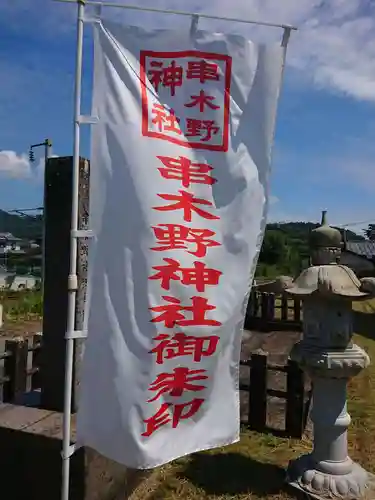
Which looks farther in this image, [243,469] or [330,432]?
[243,469]

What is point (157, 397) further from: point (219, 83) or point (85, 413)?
point (219, 83)

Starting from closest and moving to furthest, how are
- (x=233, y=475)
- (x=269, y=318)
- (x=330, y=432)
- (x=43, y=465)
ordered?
(x=43, y=465) < (x=330, y=432) < (x=233, y=475) < (x=269, y=318)

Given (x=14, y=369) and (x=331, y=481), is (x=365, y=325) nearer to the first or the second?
(x=331, y=481)

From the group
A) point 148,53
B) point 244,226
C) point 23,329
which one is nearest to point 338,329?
point 244,226

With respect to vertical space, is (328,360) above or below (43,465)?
above

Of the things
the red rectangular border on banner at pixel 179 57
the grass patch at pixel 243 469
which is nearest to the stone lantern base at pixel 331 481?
the grass patch at pixel 243 469

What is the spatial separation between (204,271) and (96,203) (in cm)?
80

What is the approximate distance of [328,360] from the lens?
389 cm

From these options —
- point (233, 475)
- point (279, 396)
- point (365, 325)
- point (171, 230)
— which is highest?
point (171, 230)

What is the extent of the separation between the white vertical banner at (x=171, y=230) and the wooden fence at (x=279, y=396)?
104 inches

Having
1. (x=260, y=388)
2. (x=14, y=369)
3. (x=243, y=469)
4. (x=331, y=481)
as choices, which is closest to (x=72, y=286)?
(x=331, y=481)

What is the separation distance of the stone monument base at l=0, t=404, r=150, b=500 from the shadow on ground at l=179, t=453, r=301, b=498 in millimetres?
889

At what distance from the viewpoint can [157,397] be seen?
9.25 ft

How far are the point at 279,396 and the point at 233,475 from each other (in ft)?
4.41
